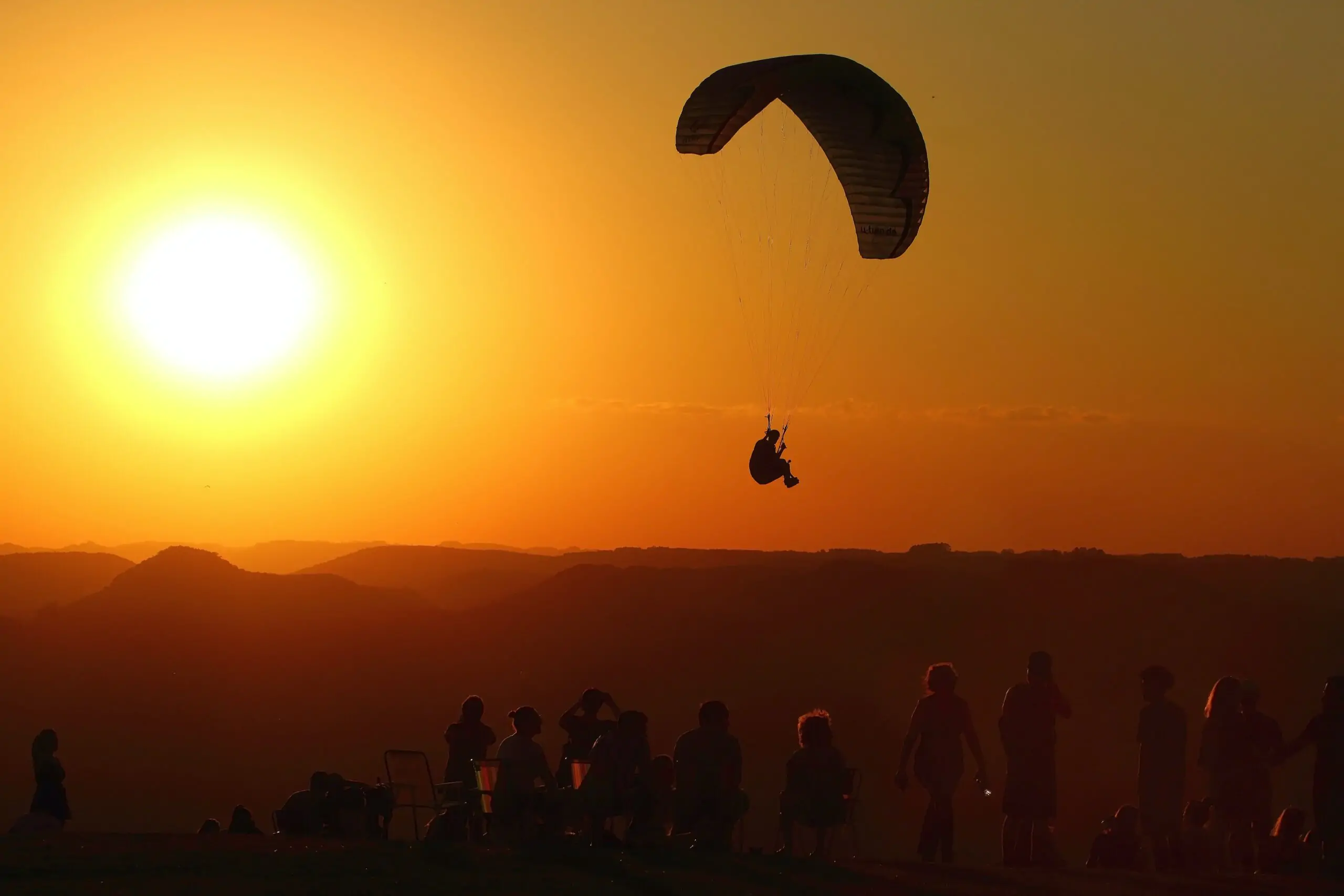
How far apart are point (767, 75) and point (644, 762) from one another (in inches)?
371

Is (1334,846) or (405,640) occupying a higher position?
(405,640)

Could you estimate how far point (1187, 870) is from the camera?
13.1 m

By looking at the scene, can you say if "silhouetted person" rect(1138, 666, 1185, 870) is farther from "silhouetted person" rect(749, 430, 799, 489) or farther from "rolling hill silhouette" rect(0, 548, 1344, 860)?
"rolling hill silhouette" rect(0, 548, 1344, 860)

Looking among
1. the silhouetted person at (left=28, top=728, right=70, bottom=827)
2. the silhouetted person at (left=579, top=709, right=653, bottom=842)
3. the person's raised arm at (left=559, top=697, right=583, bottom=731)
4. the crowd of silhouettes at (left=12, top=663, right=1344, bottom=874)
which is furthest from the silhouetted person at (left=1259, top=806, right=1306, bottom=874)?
the silhouetted person at (left=28, top=728, right=70, bottom=827)

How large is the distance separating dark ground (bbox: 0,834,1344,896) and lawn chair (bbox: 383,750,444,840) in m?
1.44

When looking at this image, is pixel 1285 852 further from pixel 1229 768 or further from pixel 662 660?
pixel 662 660

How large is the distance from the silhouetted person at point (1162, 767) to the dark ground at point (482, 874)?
102 centimetres

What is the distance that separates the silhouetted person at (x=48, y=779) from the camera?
1388cm

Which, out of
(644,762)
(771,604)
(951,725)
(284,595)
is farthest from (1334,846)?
A: (284,595)

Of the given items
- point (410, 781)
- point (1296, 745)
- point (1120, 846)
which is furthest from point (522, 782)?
point (1296, 745)

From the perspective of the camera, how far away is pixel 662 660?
222 feet

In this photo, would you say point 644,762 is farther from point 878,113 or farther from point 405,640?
point 405,640

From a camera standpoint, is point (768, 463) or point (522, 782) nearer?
point (522, 782)

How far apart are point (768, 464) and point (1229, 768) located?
Answer: 7.93 m
